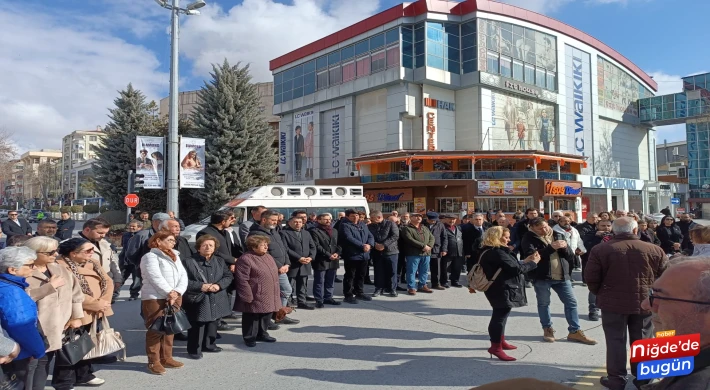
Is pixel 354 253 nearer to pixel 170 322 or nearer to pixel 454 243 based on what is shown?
pixel 454 243

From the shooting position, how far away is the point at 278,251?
716 cm

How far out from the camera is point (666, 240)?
10508 millimetres

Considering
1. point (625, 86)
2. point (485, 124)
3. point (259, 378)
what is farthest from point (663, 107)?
point (259, 378)

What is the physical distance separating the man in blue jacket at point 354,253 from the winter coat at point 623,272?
469 cm

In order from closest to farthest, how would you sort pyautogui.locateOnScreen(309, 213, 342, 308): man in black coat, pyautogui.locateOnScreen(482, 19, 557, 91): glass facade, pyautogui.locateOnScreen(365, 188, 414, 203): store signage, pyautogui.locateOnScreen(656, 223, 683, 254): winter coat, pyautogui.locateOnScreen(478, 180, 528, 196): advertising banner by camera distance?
pyautogui.locateOnScreen(309, 213, 342, 308): man in black coat < pyautogui.locateOnScreen(656, 223, 683, 254): winter coat < pyautogui.locateOnScreen(478, 180, 528, 196): advertising banner < pyautogui.locateOnScreen(365, 188, 414, 203): store signage < pyautogui.locateOnScreen(482, 19, 557, 91): glass facade

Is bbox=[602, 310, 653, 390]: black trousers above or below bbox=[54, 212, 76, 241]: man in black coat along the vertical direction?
below

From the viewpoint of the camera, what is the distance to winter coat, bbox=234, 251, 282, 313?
5.98 m

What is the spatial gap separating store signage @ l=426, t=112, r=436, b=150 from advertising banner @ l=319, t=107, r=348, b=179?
27.4 ft

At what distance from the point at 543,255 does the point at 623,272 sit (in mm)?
1680

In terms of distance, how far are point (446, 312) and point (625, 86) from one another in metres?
53.8

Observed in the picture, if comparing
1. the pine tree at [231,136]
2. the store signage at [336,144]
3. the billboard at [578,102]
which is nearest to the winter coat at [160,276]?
the pine tree at [231,136]

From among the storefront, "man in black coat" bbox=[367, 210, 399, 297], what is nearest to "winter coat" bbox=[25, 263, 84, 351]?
"man in black coat" bbox=[367, 210, 399, 297]

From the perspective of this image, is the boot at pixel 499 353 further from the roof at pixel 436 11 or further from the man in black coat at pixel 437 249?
the roof at pixel 436 11

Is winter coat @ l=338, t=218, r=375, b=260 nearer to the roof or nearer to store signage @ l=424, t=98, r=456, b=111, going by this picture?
store signage @ l=424, t=98, r=456, b=111
